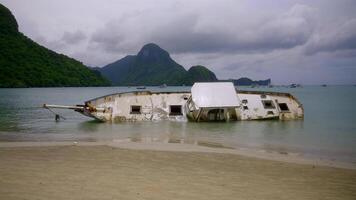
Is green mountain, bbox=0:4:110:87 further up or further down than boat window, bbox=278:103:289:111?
further up

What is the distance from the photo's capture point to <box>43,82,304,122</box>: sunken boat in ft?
89.9

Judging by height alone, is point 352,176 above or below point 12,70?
below

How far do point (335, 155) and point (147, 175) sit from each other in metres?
9.39

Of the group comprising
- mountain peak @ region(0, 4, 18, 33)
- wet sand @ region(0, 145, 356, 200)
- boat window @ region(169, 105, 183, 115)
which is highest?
mountain peak @ region(0, 4, 18, 33)

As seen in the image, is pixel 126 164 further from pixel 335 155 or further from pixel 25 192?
pixel 335 155

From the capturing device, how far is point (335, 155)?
14914 mm

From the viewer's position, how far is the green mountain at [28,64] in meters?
137

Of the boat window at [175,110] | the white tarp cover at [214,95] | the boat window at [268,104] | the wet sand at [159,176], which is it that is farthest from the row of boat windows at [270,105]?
the wet sand at [159,176]

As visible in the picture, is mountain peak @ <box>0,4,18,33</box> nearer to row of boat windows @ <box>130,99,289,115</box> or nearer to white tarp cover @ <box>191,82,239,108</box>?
row of boat windows @ <box>130,99,289,115</box>

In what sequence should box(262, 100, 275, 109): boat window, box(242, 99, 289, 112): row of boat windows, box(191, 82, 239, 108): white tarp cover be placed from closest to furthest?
1. box(191, 82, 239, 108): white tarp cover
2. box(242, 99, 289, 112): row of boat windows
3. box(262, 100, 275, 109): boat window

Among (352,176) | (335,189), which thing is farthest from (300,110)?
(335,189)

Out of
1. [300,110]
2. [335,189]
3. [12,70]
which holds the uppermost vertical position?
[12,70]

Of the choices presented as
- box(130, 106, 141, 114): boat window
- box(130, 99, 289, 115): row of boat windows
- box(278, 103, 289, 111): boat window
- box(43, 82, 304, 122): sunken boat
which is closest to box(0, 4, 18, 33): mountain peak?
box(43, 82, 304, 122): sunken boat

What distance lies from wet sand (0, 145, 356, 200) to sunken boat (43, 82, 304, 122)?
561 inches
